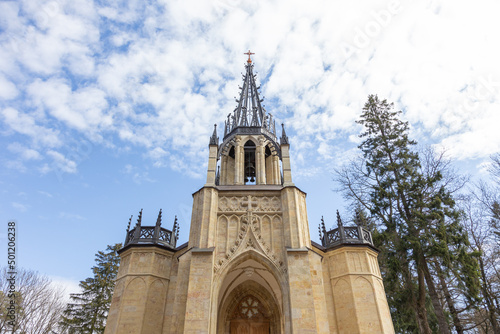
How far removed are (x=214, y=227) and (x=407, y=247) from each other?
9.33 meters

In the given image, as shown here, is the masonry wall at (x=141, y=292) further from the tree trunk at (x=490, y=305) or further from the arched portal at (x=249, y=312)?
the tree trunk at (x=490, y=305)

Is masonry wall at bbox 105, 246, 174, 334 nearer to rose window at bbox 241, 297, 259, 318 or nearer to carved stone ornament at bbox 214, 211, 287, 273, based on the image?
carved stone ornament at bbox 214, 211, 287, 273

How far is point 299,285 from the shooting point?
10.9m

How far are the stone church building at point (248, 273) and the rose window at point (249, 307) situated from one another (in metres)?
0.05

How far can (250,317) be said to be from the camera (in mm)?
15062

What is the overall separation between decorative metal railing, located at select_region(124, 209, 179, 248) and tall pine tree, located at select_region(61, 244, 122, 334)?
10751 millimetres

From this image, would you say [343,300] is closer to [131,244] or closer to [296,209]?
[296,209]

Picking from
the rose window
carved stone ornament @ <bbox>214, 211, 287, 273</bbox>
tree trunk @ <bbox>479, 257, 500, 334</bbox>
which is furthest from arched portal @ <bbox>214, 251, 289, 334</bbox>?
tree trunk @ <bbox>479, 257, 500, 334</bbox>

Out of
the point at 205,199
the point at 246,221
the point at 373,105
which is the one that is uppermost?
the point at 373,105

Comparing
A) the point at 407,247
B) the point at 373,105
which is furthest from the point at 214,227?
the point at 373,105

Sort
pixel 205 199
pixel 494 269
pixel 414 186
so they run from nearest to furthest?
pixel 205 199 < pixel 414 186 < pixel 494 269

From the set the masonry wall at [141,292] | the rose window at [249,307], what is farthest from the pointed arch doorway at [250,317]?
the masonry wall at [141,292]

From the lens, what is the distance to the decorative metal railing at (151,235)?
13680mm

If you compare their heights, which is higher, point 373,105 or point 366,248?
point 373,105
